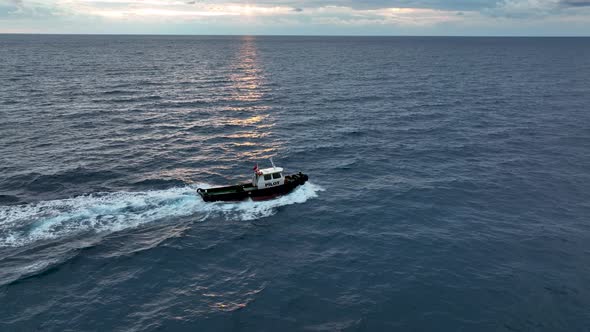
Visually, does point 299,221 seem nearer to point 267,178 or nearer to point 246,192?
point 267,178

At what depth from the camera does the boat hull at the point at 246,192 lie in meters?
52.5

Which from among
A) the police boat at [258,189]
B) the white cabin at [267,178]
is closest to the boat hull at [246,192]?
the police boat at [258,189]

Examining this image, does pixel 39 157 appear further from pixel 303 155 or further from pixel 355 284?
pixel 355 284

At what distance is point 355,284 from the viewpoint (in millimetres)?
37469

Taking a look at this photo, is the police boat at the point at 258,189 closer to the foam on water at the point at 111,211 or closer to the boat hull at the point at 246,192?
the boat hull at the point at 246,192

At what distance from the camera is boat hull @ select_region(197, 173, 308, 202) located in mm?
52531

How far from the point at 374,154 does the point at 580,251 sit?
3616 cm

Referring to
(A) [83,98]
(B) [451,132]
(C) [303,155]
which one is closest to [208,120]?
(C) [303,155]

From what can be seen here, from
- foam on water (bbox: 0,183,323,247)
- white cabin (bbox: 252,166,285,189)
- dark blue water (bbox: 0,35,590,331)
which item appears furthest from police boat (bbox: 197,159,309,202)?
dark blue water (bbox: 0,35,590,331)

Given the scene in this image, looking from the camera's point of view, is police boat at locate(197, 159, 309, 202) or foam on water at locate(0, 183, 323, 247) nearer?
foam on water at locate(0, 183, 323, 247)

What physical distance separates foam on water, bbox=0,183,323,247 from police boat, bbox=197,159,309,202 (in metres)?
0.85

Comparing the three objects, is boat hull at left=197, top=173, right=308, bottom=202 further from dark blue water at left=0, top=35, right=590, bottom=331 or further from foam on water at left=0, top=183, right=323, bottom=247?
dark blue water at left=0, top=35, right=590, bottom=331

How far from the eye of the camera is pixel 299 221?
162 ft

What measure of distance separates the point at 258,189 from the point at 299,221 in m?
8.05
